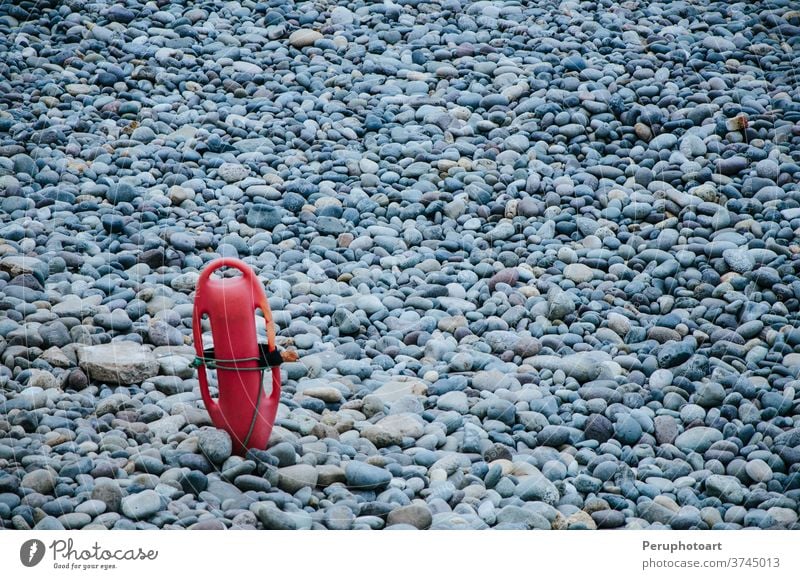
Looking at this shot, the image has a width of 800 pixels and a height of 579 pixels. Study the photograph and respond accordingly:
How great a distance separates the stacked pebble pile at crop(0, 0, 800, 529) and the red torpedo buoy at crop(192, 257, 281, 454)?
3.0 inches

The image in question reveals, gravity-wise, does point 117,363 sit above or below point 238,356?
below

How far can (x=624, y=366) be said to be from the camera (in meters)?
2.77

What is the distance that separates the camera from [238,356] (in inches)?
89.4

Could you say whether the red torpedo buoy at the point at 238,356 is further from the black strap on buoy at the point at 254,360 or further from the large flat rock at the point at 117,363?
the large flat rock at the point at 117,363

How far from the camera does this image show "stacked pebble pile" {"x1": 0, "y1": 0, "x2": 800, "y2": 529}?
2.32 meters

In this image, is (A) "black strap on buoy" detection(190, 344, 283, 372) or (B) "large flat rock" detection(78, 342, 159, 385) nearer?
(A) "black strap on buoy" detection(190, 344, 283, 372)

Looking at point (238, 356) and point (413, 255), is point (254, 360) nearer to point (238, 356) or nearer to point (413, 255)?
point (238, 356)

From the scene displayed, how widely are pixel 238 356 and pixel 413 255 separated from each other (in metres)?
1.10

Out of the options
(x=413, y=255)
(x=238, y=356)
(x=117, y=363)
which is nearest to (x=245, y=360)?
(x=238, y=356)

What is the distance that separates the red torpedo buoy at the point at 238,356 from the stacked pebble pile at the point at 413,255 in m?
0.08

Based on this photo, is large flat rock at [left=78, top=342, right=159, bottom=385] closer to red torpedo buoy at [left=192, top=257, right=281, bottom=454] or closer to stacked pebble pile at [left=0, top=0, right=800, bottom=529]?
stacked pebble pile at [left=0, top=0, right=800, bottom=529]

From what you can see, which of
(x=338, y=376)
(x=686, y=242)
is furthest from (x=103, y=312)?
(x=686, y=242)

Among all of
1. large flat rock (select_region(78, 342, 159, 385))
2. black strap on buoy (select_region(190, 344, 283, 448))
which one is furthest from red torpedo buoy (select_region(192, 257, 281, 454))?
large flat rock (select_region(78, 342, 159, 385))

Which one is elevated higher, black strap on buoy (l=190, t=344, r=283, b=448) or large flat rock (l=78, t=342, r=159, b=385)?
black strap on buoy (l=190, t=344, r=283, b=448)
